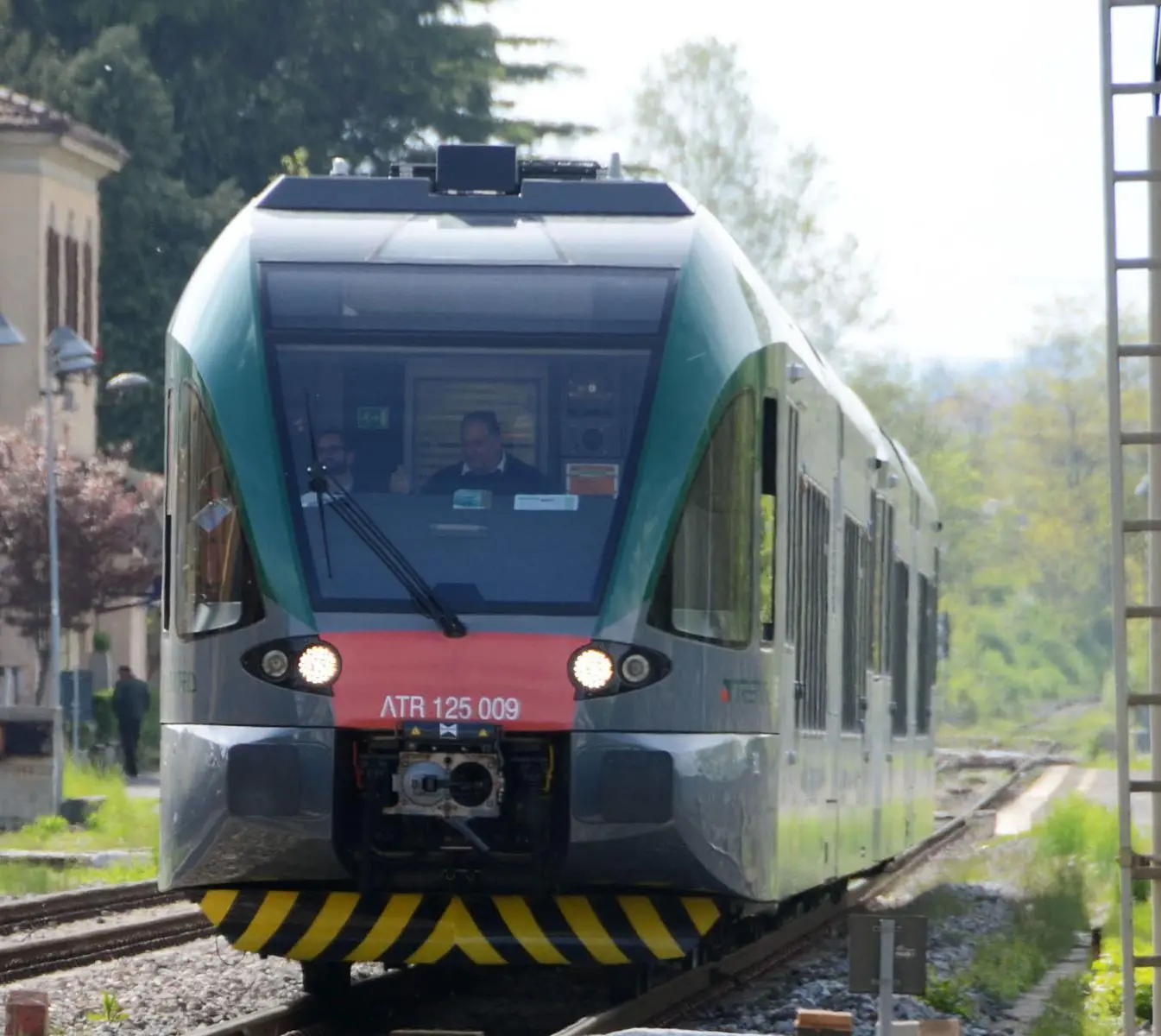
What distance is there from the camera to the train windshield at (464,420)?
1116cm

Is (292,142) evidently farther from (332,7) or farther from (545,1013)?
(545,1013)

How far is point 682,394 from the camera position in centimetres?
1136

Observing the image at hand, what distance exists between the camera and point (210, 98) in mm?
56094

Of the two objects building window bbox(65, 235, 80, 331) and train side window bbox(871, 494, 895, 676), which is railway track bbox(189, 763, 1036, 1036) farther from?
building window bbox(65, 235, 80, 331)

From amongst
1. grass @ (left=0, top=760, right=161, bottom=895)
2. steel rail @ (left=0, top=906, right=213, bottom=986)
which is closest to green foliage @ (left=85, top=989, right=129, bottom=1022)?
steel rail @ (left=0, top=906, right=213, bottom=986)

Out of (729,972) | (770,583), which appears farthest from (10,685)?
(770,583)

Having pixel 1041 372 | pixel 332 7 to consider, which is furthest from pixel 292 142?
pixel 1041 372

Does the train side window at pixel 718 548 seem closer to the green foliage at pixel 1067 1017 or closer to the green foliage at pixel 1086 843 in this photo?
the green foliage at pixel 1067 1017

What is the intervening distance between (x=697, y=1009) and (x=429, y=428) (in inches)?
126

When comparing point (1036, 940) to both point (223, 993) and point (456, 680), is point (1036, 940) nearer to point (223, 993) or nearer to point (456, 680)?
point (223, 993)

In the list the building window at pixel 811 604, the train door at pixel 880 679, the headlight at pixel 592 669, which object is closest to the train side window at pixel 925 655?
the train door at pixel 880 679

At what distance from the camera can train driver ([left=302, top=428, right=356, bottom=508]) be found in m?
11.3

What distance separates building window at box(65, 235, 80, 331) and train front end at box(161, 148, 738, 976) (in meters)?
37.6

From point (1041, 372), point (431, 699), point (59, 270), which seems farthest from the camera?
point (1041, 372)
